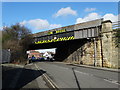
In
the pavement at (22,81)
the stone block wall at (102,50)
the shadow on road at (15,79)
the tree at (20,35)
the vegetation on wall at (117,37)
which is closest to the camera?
the pavement at (22,81)

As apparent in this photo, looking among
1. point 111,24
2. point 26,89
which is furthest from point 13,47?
point 26,89

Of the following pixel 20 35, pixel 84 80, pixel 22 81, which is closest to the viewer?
pixel 22 81

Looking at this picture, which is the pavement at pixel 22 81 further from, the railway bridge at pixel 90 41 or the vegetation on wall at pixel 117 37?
the railway bridge at pixel 90 41

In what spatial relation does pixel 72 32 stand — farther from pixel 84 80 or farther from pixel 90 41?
pixel 84 80

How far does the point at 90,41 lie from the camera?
30.2m

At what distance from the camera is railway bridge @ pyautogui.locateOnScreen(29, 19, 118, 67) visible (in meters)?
25.8

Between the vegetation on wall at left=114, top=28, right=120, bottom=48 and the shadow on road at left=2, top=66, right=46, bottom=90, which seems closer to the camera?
the shadow on road at left=2, top=66, right=46, bottom=90

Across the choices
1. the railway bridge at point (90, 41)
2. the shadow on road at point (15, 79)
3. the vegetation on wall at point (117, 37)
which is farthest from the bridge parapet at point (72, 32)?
the shadow on road at point (15, 79)

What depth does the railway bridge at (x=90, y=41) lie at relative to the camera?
25844mm

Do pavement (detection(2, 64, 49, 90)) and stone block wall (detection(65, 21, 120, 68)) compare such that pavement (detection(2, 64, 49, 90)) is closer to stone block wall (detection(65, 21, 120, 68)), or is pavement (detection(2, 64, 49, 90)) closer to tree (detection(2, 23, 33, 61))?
stone block wall (detection(65, 21, 120, 68))

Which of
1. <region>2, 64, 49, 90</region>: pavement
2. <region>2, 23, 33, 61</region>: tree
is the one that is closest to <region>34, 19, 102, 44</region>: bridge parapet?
<region>2, 23, 33, 61</region>: tree

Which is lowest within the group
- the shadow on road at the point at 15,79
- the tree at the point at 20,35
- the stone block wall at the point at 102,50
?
the shadow on road at the point at 15,79

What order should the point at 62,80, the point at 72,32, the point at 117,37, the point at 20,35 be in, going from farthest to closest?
the point at 20,35 < the point at 72,32 < the point at 117,37 < the point at 62,80

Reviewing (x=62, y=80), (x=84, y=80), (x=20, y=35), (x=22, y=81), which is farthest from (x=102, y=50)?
(x=20, y=35)
